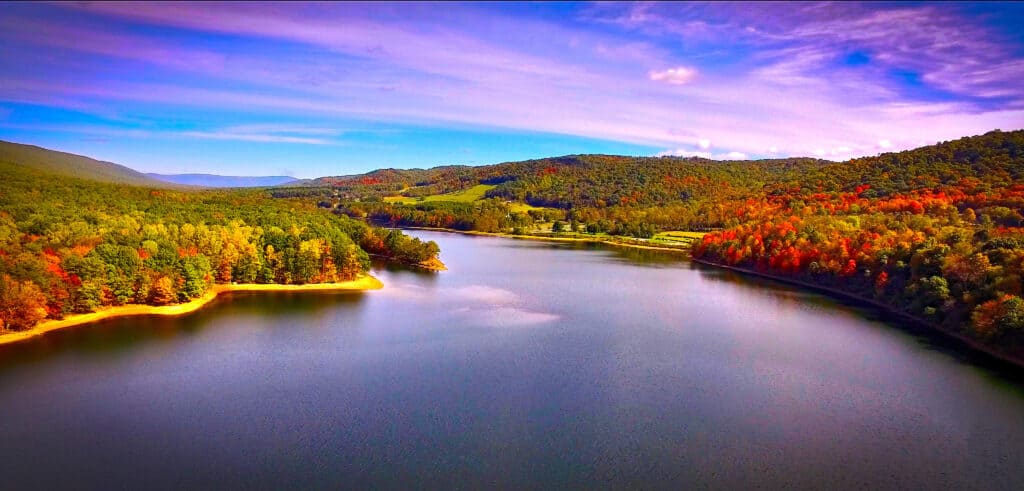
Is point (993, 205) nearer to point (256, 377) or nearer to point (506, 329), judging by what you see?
point (506, 329)

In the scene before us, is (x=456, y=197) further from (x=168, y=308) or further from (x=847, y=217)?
(x=168, y=308)

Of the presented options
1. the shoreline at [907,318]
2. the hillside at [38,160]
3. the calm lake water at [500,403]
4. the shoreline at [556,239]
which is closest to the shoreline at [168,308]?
the calm lake water at [500,403]

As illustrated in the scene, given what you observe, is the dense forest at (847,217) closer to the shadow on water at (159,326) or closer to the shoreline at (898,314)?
the shoreline at (898,314)

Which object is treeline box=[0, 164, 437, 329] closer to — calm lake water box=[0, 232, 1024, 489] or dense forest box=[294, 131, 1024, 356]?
calm lake water box=[0, 232, 1024, 489]

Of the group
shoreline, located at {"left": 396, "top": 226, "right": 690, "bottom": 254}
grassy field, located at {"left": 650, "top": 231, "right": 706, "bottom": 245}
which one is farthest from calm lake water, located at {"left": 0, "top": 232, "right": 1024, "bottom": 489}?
grassy field, located at {"left": 650, "top": 231, "right": 706, "bottom": 245}

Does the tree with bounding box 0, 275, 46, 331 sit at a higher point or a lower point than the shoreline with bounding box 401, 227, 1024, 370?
higher
